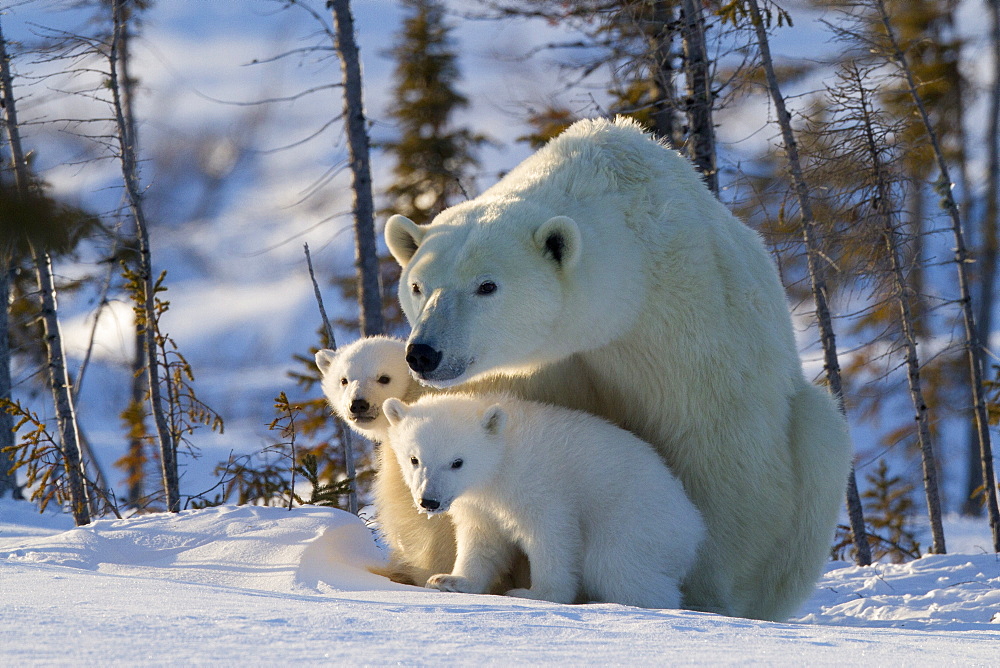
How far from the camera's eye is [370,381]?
14.5ft

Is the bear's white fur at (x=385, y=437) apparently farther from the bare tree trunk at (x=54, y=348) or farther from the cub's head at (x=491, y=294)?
Answer: the bare tree trunk at (x=54, y=348)

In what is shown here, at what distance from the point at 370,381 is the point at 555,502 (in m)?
1.25

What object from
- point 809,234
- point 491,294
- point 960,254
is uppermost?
point 809,234

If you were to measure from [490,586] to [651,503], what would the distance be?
71 centimetres

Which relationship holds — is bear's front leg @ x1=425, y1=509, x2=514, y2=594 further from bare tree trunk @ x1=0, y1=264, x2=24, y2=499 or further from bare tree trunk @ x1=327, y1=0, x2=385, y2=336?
bare tree trunk @ x1=0, y1=264, x2=24, y2=499

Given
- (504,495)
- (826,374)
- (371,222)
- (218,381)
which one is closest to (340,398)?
(504,495)

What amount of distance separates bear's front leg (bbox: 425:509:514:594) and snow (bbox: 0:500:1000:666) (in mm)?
228

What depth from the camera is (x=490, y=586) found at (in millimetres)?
3748

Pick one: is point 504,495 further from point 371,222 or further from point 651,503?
point 371,222

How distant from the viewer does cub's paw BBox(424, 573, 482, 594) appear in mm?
3586

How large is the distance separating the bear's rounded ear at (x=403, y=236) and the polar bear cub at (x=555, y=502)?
73cm

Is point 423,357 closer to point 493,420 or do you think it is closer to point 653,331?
point 493,420

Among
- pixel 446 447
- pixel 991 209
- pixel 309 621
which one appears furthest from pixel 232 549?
pixel 991 209

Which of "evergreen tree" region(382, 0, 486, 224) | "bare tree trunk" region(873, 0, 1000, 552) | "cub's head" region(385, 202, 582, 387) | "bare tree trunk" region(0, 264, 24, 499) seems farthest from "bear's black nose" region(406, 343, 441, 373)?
"evergreen tree" region(382, 0, 486, 224)
